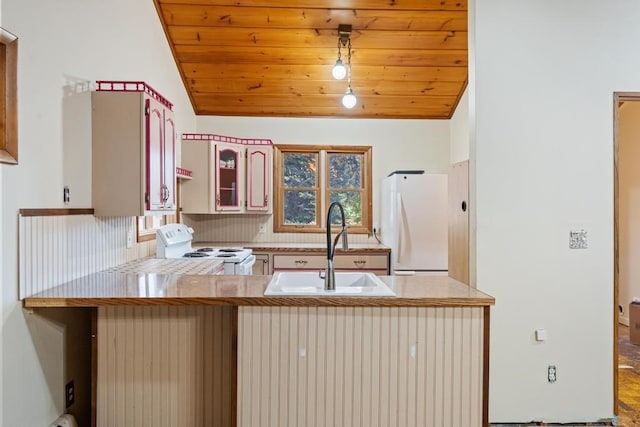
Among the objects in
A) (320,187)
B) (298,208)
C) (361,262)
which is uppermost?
(320,187)

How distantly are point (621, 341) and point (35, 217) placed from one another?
4727 mm

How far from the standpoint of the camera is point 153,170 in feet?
8.07

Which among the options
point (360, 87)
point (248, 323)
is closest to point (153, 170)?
point (248, 323)

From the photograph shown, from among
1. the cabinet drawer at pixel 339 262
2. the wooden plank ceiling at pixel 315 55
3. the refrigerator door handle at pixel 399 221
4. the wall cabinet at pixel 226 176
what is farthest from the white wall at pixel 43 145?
the refrigerator door handle at pixel 399 221

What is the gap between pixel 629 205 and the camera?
4160 mm

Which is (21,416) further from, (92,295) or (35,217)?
(35,217)

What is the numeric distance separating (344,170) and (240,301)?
323cm

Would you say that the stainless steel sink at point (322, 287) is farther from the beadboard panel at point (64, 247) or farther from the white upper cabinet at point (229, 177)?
the white upper cabinet at point (229, 177)

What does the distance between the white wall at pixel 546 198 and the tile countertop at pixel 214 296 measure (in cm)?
57

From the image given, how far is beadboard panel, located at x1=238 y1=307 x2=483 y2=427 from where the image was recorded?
180 centimetres

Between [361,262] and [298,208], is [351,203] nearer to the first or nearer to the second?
[298,208]

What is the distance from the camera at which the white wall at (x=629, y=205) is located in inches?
160

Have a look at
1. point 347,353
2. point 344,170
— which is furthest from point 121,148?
point 344,170

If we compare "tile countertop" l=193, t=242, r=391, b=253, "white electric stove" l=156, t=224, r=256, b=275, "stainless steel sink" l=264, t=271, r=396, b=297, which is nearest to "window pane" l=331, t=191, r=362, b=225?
"tile countertop" l=193, t=242, r=391, b=253
